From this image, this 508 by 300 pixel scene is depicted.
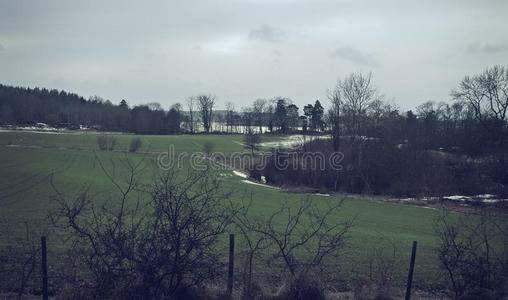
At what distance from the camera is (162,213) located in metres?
6.96

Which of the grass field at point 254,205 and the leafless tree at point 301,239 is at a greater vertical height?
the leafless tree at point 301,239

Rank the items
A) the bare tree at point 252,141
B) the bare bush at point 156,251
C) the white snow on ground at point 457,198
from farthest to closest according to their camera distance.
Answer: the bare tree at point 252,141
the white snow on ground at point 457,198
the bare bush at point 156,251

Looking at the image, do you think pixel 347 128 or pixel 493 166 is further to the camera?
pixel 347 128

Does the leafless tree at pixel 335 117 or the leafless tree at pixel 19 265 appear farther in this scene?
the leafless tree at pixel 335 117

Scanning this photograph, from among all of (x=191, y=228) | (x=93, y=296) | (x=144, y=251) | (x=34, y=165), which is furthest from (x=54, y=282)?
(x=34, y=165)

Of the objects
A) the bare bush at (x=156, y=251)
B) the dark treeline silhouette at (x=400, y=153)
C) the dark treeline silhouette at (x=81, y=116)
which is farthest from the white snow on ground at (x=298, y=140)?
the bare bush at (x=156, y=251)

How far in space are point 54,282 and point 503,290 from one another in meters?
9.16

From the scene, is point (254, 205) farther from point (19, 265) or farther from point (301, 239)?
Answer: point (19, 265)

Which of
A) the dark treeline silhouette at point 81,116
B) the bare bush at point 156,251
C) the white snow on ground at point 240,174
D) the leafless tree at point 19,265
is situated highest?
the dark treeline silhouette at point 81,116

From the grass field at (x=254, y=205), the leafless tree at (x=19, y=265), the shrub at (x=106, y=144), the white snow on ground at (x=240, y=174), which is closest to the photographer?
the leafless tree at (x=19, y=265)

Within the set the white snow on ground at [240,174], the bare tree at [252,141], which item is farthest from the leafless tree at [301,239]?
the bare tree at [252,141]

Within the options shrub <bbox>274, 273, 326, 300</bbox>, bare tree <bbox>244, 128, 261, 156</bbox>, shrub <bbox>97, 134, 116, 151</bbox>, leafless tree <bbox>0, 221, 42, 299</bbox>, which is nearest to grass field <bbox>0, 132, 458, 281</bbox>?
leafless tree <bbox>0, 221, 42, 299</bbox>

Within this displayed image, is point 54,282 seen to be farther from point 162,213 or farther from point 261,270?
point 261,270

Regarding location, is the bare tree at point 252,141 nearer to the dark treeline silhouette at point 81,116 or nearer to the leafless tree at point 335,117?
the leafless tree at point 335,117
